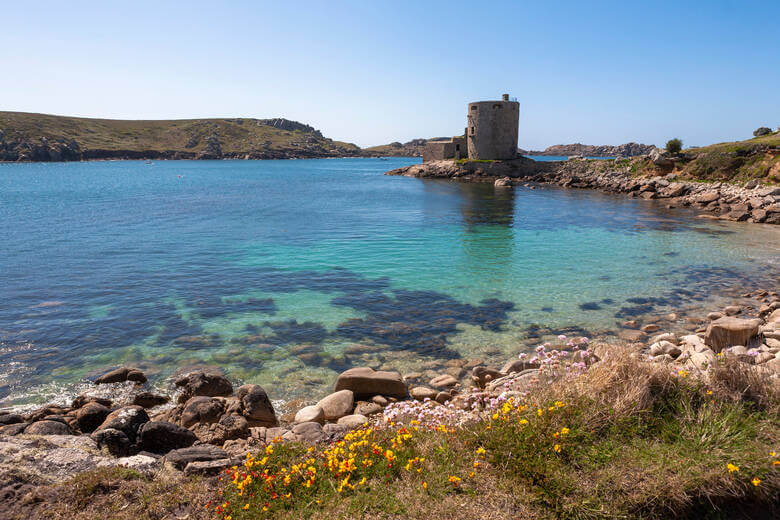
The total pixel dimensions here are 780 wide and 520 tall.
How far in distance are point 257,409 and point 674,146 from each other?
206ft

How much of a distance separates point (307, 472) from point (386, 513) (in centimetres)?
135

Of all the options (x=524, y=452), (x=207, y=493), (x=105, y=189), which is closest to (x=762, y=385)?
(x=524, y=452)

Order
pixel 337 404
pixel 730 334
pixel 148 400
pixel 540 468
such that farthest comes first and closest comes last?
pixel 730 334 → pixel 148 400 → pixel 337 404 → pixel 540 468

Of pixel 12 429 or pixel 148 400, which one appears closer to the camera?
pixel 12 429

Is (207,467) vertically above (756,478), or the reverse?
(756,478)

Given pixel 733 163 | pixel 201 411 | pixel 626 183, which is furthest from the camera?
pixel 626 183

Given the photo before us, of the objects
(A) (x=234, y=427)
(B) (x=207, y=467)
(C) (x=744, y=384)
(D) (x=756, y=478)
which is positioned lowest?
(A) (x=234, y=427)

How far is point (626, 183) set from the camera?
56.7 m

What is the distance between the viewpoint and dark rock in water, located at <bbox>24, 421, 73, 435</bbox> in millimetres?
7605

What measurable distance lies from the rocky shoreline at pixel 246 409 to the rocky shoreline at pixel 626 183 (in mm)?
28566

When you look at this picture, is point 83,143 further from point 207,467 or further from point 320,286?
point 207,467

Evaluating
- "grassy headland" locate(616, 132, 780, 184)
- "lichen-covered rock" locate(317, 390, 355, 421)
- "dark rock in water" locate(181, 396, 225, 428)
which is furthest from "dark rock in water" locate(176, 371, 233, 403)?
"grassy headland" locate(616, 132, 780, 184)

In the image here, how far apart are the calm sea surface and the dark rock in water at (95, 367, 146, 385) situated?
530 millimetres

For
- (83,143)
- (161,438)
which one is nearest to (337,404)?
(161,438)
